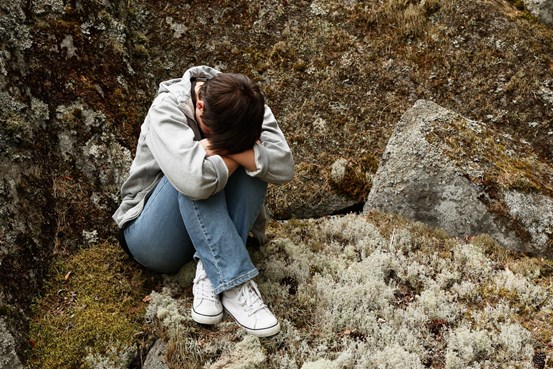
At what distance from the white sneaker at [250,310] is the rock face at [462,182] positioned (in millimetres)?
2451

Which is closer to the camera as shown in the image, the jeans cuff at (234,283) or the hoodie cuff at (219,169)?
the hoodie cuff at (219,169)

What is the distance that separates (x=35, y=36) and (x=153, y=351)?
11.6ft

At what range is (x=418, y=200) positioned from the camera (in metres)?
6.61

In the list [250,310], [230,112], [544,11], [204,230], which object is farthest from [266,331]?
[544,11]

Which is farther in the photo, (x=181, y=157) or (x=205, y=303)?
(x=205, y=303)

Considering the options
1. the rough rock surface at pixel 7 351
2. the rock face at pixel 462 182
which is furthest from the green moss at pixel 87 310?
the rock face at pixel 462 182

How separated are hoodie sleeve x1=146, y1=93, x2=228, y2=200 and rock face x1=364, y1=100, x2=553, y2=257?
107 inches

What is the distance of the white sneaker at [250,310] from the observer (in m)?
4.77

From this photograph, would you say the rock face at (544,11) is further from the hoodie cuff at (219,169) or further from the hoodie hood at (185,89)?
the hoodie cuff at (219,169)

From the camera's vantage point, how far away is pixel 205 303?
4.88 meters

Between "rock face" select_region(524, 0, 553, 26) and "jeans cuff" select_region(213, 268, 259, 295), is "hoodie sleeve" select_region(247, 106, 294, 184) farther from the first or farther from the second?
"rock face" select_region(524, 0, 553, 26)

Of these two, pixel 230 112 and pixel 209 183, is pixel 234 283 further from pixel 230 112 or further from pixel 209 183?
pixel 230 112

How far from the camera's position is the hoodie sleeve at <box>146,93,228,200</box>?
4.58 meters

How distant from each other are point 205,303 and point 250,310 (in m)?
0.39
